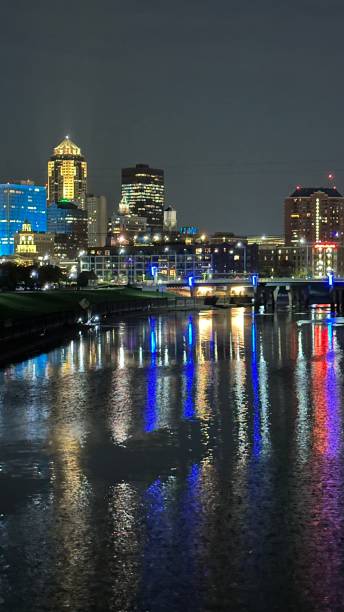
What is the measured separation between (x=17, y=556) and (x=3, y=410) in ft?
52.0

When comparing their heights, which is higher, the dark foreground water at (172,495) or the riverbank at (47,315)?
the riverbank at (47,315)

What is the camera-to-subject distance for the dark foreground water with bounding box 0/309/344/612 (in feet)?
39.9

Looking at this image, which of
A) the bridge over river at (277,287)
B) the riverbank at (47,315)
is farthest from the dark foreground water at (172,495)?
the bridge over river at (277,287)

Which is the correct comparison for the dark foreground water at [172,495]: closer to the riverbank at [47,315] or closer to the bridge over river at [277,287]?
the riverbank at [47,315]

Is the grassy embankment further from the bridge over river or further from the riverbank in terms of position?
the bridge over river

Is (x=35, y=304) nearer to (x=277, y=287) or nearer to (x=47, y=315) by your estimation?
(x=47, y=315)

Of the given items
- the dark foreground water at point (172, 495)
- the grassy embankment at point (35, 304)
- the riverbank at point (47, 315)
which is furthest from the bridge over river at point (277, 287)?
the dark foreground water at point (172, 495)

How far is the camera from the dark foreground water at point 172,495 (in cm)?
1215

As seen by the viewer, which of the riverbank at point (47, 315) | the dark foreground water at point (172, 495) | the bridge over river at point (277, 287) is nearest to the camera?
the dark foreground water at point (172, 495)

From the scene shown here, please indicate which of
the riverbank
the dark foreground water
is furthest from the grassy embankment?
the dark foreground water

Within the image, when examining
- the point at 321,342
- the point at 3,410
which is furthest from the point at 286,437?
the point at 321,342

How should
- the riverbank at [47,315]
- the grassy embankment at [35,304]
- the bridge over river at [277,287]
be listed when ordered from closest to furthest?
the riverbank at [47,315] → the grassy embankment at [35,304] → the bridge over river at [277,287]

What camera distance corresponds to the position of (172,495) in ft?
55.5

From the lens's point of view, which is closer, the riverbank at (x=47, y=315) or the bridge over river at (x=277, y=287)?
the riverbank at (x=47, y=315)
